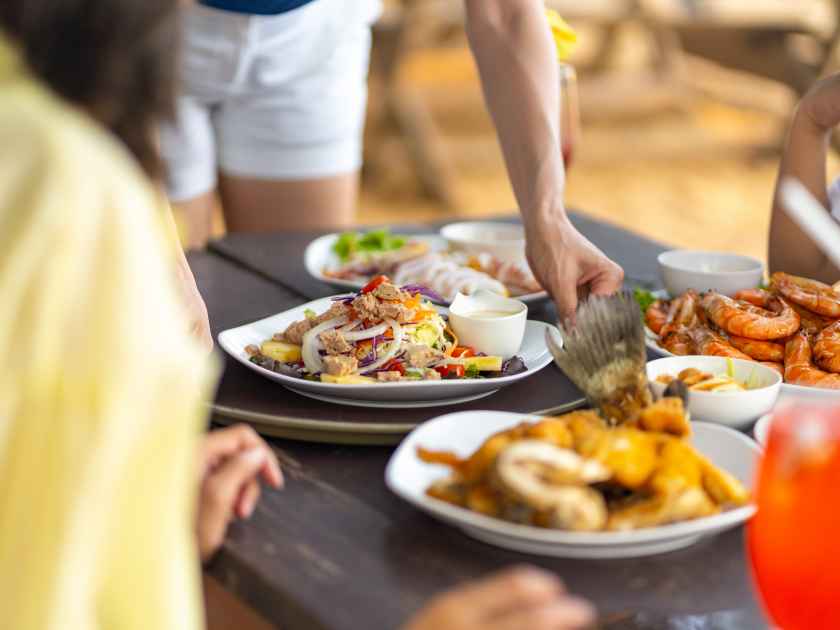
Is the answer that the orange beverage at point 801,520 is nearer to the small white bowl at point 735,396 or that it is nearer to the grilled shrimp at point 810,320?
the small white bowl at point 735,396

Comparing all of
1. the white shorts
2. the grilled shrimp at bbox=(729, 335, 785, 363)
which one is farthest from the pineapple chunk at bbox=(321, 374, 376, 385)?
the white shorts

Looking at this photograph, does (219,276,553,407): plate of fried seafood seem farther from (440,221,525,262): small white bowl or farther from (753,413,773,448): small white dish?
(440,221,525,262): small white bowl

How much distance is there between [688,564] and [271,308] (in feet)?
2.75

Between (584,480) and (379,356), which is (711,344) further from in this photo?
(584,480)

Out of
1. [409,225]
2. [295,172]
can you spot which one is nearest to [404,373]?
[409,225]

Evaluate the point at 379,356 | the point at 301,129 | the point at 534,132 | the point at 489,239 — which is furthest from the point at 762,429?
the point at 301,129

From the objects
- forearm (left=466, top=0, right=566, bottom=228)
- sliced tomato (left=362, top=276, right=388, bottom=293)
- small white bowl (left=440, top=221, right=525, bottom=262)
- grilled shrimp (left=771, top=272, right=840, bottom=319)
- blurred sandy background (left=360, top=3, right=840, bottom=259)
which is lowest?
blurred sandy background (left=360, top=3, right=840, bottom=259)

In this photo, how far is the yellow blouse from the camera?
0.58m

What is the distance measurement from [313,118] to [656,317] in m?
1.01

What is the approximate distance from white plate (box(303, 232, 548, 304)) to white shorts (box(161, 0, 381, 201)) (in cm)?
29

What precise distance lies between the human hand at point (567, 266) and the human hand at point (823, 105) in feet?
1.38

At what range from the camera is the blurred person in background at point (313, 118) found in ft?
4.91

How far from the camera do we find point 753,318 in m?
1.26

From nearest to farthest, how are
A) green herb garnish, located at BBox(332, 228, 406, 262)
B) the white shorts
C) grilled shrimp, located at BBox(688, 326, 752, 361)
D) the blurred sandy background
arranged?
grilled shrimp, located at BBox(688, 326, 752, 361), green herb garnish, located at BBox(332, 228, 406, 262), the white shorts, the blurred sandy background
